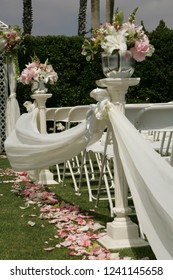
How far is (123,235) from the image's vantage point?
3.76 meters

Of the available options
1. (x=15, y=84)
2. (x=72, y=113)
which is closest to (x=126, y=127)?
(x=72, y=113)

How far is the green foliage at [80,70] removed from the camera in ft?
37.6

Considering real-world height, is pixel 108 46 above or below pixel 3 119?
above

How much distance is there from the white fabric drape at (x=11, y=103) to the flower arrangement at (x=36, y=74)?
3.64 m

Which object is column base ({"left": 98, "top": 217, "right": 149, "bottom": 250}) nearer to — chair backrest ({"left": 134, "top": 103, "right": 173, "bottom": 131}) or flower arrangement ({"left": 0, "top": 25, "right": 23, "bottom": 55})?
chair backrest ({"left": 134, "top": 103, "right": 173, "bottom": 131})

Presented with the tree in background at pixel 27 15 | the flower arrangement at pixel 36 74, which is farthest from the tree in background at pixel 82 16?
the flower arrangement at pixel 36 74

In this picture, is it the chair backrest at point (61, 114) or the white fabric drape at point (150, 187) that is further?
the chair backrest at point (61, 114)

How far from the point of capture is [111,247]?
144 inches

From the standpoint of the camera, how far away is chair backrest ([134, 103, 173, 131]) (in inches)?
146

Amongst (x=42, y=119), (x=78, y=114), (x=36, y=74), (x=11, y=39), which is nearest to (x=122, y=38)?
(x=78, y=114)

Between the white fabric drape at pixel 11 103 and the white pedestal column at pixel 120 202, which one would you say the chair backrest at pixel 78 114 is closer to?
the white pedestal column at pixel 120 202
